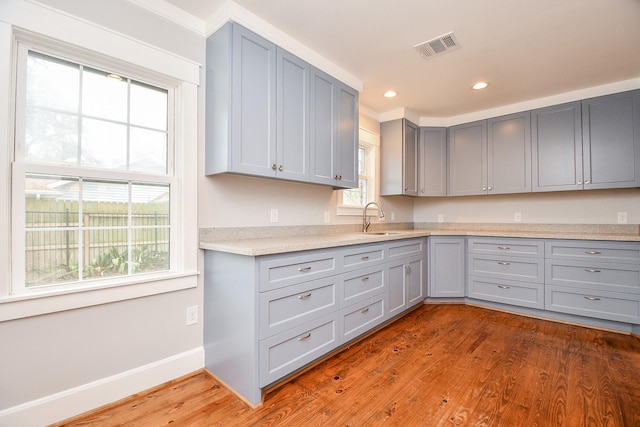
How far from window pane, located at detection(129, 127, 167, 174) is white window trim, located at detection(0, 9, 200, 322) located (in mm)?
89

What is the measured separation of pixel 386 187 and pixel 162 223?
2.70 meters

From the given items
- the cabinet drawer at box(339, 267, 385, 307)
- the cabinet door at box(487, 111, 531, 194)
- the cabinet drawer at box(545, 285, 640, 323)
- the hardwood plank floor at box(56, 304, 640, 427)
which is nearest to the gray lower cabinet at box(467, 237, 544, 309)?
the cabinet drawer at box(545, 285, 640, 323)

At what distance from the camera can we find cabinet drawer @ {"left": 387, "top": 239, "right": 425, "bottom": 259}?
111 inches

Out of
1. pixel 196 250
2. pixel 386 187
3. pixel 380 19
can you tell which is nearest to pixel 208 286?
pixel 196 250

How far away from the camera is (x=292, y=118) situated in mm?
2242

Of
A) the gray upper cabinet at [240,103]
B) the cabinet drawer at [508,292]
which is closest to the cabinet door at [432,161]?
the cabinet drawer at [508,292]

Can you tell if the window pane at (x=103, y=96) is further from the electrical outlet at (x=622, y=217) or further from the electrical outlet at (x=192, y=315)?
the electrical outlet at (x=622, y=217)

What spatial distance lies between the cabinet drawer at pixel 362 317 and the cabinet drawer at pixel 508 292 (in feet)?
4.98

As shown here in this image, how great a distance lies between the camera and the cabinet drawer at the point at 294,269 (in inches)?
66.4

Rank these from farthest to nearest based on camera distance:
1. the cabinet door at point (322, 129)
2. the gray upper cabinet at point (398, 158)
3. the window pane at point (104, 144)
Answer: the gray upper cabinet at point (398, 158) → the cabinet door at point (322, 129) → the window pane at point (104, 144)

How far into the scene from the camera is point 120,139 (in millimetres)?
1782

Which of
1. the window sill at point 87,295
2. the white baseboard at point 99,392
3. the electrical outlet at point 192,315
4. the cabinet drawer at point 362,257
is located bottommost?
the white baseboard at point 99,392

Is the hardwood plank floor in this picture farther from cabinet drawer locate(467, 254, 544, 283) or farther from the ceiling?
the ceiling

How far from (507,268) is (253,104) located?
318 cm
